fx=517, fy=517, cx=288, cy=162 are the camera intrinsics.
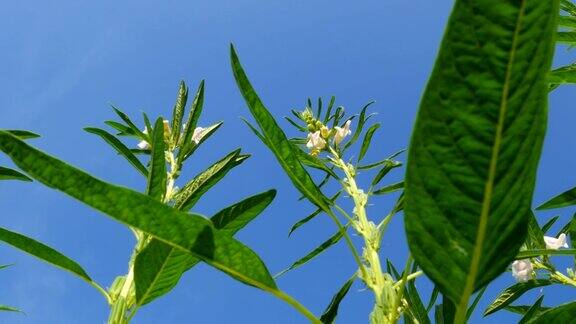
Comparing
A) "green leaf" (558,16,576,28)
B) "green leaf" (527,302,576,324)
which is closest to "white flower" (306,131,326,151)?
"green leaf" (558,16,576,28)

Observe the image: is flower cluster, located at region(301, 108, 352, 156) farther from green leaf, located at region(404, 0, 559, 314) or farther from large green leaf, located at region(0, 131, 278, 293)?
green leaf, located at region(404, 0, 559, 314)

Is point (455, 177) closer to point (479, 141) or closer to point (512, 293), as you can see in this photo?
point (479, 141)

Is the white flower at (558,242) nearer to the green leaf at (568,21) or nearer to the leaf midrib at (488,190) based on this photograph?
the green leaf at (568,21)

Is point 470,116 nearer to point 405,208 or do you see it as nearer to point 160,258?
point 405,208

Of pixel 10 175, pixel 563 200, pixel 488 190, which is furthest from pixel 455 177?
pixel 10 175

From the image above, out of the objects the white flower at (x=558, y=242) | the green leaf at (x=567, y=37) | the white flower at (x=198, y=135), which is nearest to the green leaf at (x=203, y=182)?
the white flower at (x=198, y=135)

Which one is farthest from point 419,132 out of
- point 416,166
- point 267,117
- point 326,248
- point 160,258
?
point 326,248
